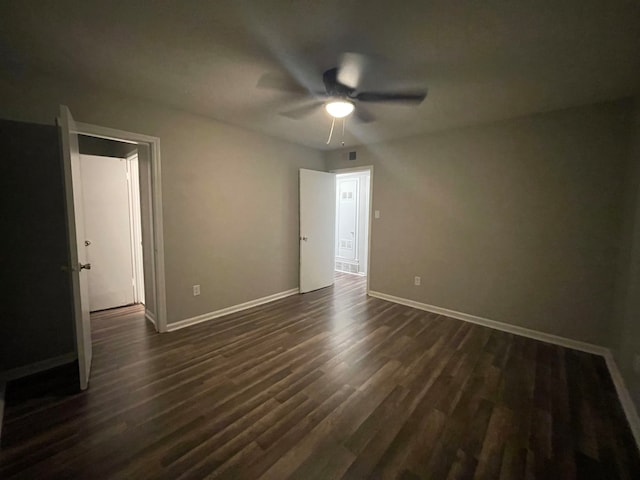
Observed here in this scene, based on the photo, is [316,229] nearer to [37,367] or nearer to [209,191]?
[209,191]

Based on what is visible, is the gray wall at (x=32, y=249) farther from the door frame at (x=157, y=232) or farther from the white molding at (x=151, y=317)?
the white molding at (x=151, y=317)

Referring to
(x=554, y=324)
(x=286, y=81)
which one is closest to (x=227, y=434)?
(x=286, y=81)

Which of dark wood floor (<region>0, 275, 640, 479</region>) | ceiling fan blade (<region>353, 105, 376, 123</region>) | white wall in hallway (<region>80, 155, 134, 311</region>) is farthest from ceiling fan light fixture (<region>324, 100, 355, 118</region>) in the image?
white wall in hallway (<region>80, 155, 134, 311</region>)

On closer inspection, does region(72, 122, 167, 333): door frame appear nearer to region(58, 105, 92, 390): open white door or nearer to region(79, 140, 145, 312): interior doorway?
region(58, 105, 92, 390): open white door

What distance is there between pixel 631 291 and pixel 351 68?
2.67 meters

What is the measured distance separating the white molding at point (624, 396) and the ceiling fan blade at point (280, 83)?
10.7ft

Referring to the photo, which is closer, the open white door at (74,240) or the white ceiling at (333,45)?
the white ceiling at (333,45)

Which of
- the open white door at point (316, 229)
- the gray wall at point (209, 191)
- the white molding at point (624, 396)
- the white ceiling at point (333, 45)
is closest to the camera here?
the white ceiling at point (333, 45)

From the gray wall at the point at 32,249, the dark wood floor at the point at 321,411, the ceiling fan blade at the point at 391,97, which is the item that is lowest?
the dark wood floor at the point at 321,411

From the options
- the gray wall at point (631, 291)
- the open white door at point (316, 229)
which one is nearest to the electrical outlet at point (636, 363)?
the gray wall at point (631, 291)

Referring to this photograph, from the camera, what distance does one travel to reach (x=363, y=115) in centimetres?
288

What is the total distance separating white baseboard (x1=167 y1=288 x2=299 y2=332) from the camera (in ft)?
10.0

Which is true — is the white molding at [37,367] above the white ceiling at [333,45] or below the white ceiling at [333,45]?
below

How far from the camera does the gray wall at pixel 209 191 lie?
2.29 metres
